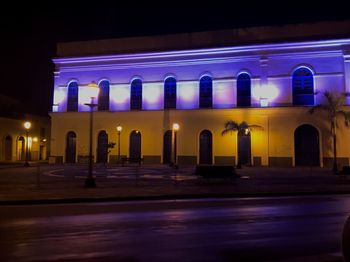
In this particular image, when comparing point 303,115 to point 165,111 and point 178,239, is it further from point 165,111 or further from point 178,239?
point 178,239

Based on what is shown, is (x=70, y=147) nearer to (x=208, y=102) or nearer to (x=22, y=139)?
(x=22, y=139)

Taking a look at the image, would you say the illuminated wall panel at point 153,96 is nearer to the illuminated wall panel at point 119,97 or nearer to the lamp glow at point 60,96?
the illuminated wall panel at point 119,97

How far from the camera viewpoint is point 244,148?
38562 mm

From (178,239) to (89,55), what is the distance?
38.0m

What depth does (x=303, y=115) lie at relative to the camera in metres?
36.8

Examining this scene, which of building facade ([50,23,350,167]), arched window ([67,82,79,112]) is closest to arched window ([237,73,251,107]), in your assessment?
building facade ([50,23,350,167])

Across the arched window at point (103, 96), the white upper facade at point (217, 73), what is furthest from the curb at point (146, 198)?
the arched window at point (103, 96)

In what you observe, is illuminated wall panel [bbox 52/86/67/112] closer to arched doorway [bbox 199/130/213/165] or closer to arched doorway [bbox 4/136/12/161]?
arched doorway [bbox 4/136/12/161]

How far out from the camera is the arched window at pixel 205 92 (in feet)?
132

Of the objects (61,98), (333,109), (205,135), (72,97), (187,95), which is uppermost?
(72,97)

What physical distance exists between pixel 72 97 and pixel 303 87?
2408 cm

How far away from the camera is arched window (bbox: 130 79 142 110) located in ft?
139

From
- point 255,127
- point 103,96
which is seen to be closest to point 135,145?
point 103,96

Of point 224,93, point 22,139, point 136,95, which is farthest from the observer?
point 22,139
